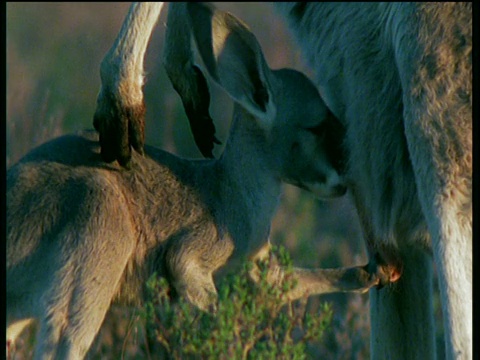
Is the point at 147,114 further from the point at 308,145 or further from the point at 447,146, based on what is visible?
the point at 447,146

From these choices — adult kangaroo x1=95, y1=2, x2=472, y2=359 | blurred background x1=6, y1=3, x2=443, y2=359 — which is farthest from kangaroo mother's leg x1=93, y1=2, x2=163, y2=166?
blurred background x1=6, y1=3, x2=443, y2=359

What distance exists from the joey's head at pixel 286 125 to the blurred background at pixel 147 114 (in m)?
0.15

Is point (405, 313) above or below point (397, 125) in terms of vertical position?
below

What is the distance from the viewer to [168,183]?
4.66 metres

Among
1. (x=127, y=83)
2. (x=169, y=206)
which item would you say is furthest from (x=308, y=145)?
(x=127, y=83)

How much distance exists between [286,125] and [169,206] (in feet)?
1.61

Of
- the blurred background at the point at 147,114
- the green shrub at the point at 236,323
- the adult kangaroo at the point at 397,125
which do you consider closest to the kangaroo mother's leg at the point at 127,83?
the adult kangaroo at the point at 397,125

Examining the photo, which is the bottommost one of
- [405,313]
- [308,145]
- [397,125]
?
[405,313]

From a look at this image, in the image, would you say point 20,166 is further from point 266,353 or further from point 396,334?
point 396,334

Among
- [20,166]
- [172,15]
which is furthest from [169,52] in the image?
[20,166]

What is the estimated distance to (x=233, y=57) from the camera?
4594mm

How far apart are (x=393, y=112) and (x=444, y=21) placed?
380mm

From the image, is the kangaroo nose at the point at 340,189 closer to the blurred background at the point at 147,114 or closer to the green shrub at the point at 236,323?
the blurred background at the point at 147,114

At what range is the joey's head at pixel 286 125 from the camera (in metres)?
4.65
